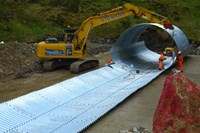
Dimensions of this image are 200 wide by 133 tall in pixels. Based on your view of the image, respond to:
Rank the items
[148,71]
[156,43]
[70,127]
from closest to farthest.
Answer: [70,127]
[148,71]
[156,43]

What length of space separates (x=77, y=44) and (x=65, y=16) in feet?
56.7

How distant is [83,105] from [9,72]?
7660mm

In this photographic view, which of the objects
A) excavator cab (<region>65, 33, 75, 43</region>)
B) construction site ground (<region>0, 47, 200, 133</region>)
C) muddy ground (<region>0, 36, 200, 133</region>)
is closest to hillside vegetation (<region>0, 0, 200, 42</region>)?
muddy ground (<region>0, 36, 200, 133</region>)

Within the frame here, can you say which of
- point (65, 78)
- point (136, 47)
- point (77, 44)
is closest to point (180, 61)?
point (77, 44)

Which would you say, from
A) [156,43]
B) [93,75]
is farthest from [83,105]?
[156,43]

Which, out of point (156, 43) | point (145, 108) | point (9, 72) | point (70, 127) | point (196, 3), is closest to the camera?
point (70, 127)

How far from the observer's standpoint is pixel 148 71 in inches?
856

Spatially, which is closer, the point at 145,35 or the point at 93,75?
the point at 93,75

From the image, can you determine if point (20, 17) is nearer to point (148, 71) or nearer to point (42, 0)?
point (42, 0)

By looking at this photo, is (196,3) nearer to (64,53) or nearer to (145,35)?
(145,35)

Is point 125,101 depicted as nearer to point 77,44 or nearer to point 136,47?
point 77,44

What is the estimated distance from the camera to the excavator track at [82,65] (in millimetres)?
20234

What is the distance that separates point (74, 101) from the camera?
14.2 m

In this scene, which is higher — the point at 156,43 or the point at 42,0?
the point at 42,0
